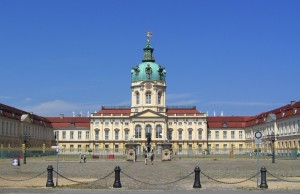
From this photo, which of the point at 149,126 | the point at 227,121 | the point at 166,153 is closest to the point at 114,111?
the point at 149,126

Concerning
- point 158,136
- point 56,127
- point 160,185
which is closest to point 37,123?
point 56,127

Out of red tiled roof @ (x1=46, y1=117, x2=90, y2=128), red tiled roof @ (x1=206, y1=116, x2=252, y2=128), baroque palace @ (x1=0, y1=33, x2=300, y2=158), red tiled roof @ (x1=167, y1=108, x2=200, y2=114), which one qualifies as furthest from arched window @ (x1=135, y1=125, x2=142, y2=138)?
red tiled roof @ (x1=206, y1=116, x2=252, y2=128)

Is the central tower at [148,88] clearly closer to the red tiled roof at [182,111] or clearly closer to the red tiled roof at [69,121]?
the red tiled roof at [182,111]

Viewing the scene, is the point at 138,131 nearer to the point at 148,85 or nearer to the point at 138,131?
the point at 138,131

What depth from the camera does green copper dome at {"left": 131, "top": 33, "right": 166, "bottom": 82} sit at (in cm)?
11126

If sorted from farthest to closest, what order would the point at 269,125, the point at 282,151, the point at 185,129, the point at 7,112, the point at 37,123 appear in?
the point at 185,129 → the point at 37,123 → the point at 269,125 → the point at 7,112 → the point at 282,151

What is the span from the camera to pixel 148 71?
111188 millimetres

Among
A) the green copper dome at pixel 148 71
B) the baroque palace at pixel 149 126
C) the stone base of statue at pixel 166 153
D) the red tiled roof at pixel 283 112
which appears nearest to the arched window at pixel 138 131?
the baroque palace at pixel 149 126

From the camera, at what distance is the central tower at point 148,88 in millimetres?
110188

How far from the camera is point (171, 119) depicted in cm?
11319

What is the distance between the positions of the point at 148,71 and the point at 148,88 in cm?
389

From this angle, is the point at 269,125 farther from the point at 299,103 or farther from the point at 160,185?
the point at 160,185

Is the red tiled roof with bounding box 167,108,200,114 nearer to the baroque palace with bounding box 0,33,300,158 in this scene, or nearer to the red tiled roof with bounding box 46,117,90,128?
the baroque palace with bounding box 0,33,300,158

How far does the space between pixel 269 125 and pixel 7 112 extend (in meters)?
50.2
